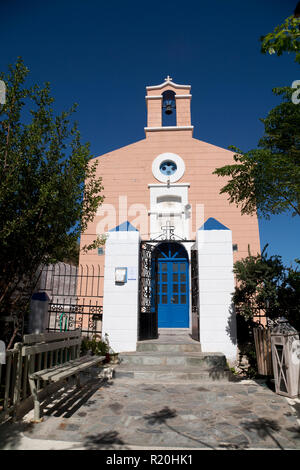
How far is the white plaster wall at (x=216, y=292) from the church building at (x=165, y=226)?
3 cm

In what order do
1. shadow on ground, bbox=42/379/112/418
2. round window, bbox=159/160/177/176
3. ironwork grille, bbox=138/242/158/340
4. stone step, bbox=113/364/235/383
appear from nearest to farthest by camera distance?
shadow on ground, bbox=42/379/112/418, stone step, bbox=113/364/235/383, ironwork grille, bbox=138/242/158/340, round window, bbox=159/160/177/176

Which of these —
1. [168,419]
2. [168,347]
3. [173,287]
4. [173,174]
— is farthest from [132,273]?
[173,174]

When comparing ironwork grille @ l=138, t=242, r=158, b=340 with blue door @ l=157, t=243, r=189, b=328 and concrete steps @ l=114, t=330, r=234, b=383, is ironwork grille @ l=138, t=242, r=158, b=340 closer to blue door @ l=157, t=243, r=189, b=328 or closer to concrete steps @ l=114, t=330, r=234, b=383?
concrete steps @ l=114, t=330, r=234, b=383

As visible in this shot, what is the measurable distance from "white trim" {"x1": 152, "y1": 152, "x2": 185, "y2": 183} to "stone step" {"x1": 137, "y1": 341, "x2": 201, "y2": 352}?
26.4 feet

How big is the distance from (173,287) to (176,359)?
5022 millimetres

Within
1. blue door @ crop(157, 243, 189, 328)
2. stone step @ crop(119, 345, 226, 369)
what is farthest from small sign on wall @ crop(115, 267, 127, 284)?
blue door @ crop(157, 243, 189, 328)

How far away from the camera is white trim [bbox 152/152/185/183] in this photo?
13.6 metres

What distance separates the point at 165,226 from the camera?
13.0 meters

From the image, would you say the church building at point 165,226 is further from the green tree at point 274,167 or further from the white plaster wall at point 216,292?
the green tree at point 274,167

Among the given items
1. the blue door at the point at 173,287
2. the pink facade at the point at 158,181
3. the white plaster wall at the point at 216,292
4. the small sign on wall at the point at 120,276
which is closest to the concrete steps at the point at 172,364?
the white plaster wall at the point at 216,292

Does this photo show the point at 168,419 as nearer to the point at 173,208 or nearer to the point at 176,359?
the point at 176,359
